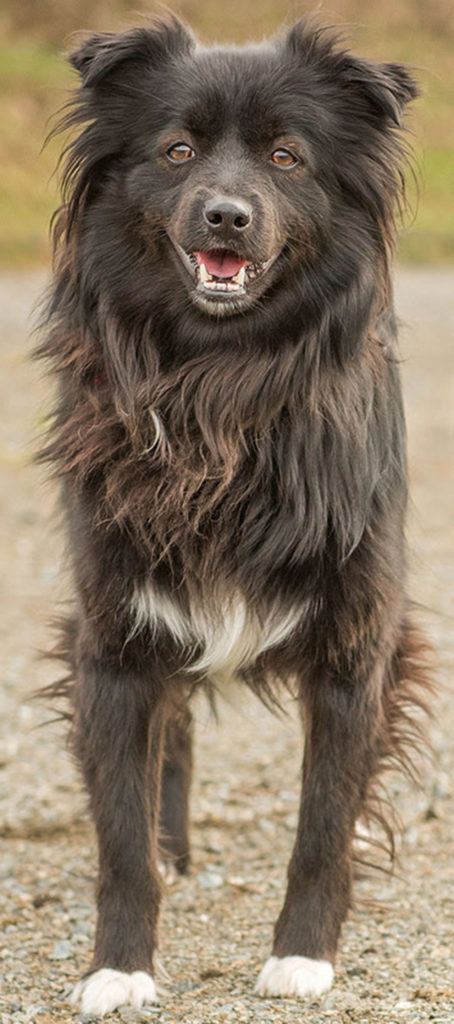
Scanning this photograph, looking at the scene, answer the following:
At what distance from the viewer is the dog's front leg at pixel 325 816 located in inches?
174

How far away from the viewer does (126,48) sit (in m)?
4.41

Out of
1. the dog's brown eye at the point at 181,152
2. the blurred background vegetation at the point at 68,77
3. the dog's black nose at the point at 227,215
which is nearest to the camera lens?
the dog's black nose at the point at 227,215

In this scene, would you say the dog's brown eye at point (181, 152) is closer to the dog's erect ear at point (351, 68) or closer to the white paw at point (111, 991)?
the dog's erect ear at point (351, 68)

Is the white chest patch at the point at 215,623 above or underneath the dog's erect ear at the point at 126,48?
underneath

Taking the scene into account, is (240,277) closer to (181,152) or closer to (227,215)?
(227,215)

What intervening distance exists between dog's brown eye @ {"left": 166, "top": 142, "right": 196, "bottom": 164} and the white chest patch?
3.88 ft

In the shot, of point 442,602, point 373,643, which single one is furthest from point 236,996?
point 442,602

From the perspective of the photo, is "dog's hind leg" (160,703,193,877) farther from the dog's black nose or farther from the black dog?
the dog's black nose

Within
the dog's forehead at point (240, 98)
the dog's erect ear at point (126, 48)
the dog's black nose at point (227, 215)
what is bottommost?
the dog's black nose at point (227, 215)

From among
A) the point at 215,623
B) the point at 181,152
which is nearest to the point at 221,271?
the point at 181,152

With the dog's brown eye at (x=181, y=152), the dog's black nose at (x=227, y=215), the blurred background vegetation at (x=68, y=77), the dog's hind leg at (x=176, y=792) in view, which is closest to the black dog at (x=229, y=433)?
the dog's brown eye at (x=181, y=152)

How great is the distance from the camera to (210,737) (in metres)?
6.64

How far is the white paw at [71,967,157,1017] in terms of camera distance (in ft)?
13.9

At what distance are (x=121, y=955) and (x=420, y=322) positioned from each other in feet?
54.2
